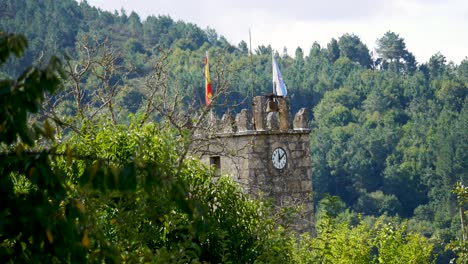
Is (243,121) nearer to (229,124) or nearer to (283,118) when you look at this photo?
(229,124)

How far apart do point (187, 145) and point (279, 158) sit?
487 inches

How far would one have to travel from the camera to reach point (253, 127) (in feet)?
74.4

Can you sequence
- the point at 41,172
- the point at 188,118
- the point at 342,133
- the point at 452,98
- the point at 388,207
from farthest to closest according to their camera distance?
the point at 452,98 < the point at 342,133 < the point at 388,207 < the point at 188,118 < the point at 41,172

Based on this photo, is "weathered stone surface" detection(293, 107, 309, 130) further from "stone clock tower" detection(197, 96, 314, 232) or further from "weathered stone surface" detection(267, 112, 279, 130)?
"weathered stone surface" detection(267, 112, 279, 130)

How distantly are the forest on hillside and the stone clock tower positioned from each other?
67 centimetres

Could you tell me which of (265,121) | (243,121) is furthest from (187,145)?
(265,121)

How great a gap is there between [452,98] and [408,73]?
22.8 metres

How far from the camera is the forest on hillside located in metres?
5.73

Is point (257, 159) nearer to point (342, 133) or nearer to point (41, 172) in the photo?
point (41, 172)

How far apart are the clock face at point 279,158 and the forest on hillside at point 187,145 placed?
1.22 m

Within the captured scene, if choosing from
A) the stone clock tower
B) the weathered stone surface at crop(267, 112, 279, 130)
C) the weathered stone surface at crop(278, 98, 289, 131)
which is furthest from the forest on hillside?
the weathered stone surface at crop(278, 98, 289, 131)

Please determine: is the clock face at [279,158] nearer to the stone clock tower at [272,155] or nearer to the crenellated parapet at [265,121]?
the stone clock tower at [272,155]

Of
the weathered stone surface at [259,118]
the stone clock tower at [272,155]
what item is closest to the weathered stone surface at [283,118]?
the stone clock tower at [272,155]

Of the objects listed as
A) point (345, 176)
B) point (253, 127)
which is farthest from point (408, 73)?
point (253, 127)
